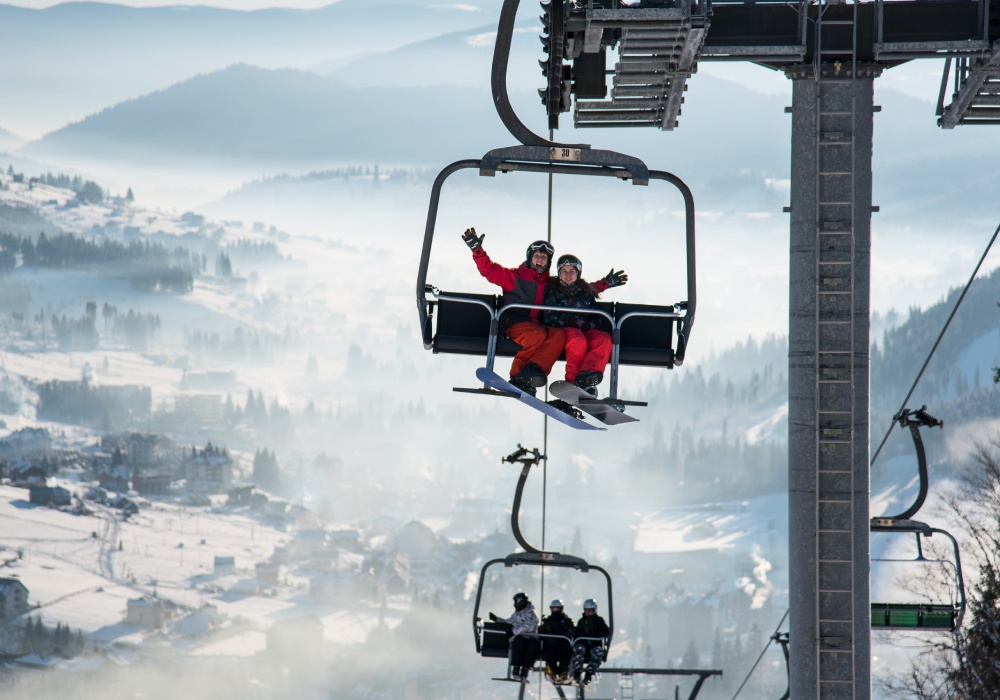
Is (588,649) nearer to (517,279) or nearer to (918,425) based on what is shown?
(918,425)

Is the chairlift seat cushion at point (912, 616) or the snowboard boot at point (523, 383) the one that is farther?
the chairlift seat cushion at point (912, 616)

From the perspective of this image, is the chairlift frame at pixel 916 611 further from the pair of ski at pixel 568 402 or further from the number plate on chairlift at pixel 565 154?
the number plate on chairlift at pixel 565 154

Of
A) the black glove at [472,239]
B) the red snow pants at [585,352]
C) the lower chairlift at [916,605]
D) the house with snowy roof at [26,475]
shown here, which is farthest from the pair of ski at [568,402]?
the house with snowy roof at [26,475]

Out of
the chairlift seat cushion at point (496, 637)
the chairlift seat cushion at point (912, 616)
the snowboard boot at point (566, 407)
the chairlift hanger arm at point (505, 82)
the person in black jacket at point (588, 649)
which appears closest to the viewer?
the chairlift hanger arm at point (505, 82)

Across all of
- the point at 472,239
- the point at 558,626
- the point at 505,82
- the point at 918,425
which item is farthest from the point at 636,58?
the point at 558,626

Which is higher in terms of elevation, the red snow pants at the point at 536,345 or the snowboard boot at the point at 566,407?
the red snow pants at the point at 536,345

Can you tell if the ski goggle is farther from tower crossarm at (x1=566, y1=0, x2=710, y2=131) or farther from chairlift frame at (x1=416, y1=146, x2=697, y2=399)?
tower crossarm at (x1=566, y1=0, x2=710, y2=131)

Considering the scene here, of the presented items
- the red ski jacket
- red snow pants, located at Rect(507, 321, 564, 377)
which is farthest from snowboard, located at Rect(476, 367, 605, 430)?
the red ski jacket
